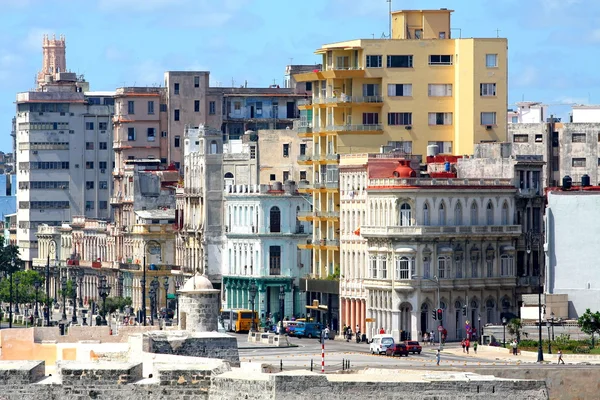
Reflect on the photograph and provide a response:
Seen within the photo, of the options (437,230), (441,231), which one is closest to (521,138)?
(441,231)

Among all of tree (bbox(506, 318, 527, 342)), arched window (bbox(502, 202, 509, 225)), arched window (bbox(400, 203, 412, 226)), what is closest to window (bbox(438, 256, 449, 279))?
arched window (bbox(400, 203, 412, 226))

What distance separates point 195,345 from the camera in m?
66.2

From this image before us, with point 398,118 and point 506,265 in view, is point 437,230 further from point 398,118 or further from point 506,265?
point 398,118

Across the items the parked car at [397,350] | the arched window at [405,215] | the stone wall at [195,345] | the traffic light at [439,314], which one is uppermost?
the arched window at [405,215]

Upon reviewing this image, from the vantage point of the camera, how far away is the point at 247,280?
148 m

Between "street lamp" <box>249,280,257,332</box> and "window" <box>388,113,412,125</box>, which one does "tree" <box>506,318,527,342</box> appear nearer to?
"street lamp" <box>249,280,257,332</box>

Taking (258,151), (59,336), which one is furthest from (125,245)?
(59,336)

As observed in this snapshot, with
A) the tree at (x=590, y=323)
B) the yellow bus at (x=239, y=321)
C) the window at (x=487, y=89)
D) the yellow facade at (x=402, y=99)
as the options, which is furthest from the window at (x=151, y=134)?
the tree at (x=590, y=323)

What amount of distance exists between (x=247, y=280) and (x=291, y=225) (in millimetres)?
4543

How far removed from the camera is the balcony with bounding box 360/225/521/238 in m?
121

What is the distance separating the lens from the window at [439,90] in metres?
142

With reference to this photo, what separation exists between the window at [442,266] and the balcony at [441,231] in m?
1.23

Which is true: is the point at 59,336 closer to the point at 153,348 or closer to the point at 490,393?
the point at 153,348

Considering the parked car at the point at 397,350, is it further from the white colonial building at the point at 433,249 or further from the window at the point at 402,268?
the window at the point at 402,268
